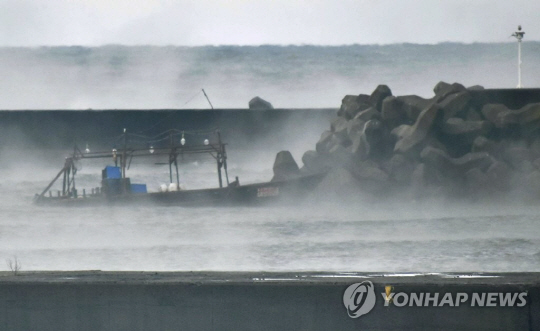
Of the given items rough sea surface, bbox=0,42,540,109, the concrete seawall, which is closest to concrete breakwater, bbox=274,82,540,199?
the concrete seawall

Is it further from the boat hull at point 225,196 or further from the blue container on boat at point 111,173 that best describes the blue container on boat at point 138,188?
the boat hull at point 225,196

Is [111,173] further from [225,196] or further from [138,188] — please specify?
[225,196]

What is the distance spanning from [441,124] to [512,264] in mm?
7425

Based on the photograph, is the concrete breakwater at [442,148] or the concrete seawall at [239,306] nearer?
the concrete seawall at [239,306]

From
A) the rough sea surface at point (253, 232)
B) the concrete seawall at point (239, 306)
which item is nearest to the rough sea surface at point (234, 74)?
the rough sea surface at point (253, 232)

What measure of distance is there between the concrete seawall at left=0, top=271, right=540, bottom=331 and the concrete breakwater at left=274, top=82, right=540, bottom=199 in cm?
1338

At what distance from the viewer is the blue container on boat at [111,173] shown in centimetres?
2157

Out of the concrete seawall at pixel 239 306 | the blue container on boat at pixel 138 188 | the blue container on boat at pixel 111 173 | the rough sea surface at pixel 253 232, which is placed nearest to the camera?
the concrete seawall at pixel 239 306

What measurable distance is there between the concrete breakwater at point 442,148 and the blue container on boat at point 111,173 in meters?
3.67

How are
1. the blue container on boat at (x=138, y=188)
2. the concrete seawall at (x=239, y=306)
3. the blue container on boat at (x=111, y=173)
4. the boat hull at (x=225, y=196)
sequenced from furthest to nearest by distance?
the blue container on boat at (x=138, y=188) → the blue container on boat at (x=111, y=173) → the boat hull at (x=225, y=196) → the concrete seawall at (x=239, y=306)

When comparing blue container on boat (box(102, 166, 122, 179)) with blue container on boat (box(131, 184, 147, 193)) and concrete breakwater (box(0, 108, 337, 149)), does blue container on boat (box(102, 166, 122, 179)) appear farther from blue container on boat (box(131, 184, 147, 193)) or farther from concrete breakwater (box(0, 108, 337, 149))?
concrete breakwater (box(0, 108, 337, 149))

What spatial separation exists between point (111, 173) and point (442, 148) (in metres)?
7.42

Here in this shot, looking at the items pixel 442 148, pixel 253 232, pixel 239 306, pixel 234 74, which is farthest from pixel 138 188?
pixel 234 74

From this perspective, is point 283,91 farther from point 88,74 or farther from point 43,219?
point 43,219
